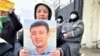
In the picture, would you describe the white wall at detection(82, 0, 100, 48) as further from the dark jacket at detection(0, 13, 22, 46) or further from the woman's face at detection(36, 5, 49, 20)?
the woman's face at detection(36, 5, 49, 20)

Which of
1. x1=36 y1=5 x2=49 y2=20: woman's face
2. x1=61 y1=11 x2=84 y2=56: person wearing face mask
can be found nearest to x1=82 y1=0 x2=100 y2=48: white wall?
x1=61 y1=11 x2=84 y2=56: person wearing face mask

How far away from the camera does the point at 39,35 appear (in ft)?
6.09

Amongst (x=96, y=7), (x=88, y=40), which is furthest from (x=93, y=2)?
(x=88, y=40)

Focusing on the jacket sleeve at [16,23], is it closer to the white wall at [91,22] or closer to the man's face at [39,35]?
the man's face at [39,35]

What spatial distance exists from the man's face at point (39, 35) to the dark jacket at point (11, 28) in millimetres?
391

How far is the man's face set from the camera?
1844mm

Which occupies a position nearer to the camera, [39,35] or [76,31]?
[39,35]

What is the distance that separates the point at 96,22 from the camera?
12.1 m

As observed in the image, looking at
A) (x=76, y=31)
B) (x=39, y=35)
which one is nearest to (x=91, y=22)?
(x=76, y=31)

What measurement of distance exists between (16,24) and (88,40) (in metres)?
9.88

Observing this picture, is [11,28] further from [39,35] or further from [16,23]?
[39,35]

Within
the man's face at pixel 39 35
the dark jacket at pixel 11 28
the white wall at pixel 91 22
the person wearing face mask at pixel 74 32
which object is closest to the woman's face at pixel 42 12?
the man's face at pixel 39 35

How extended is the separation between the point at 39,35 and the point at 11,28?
520 millimetres

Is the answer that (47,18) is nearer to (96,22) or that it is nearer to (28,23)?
(28,23)
